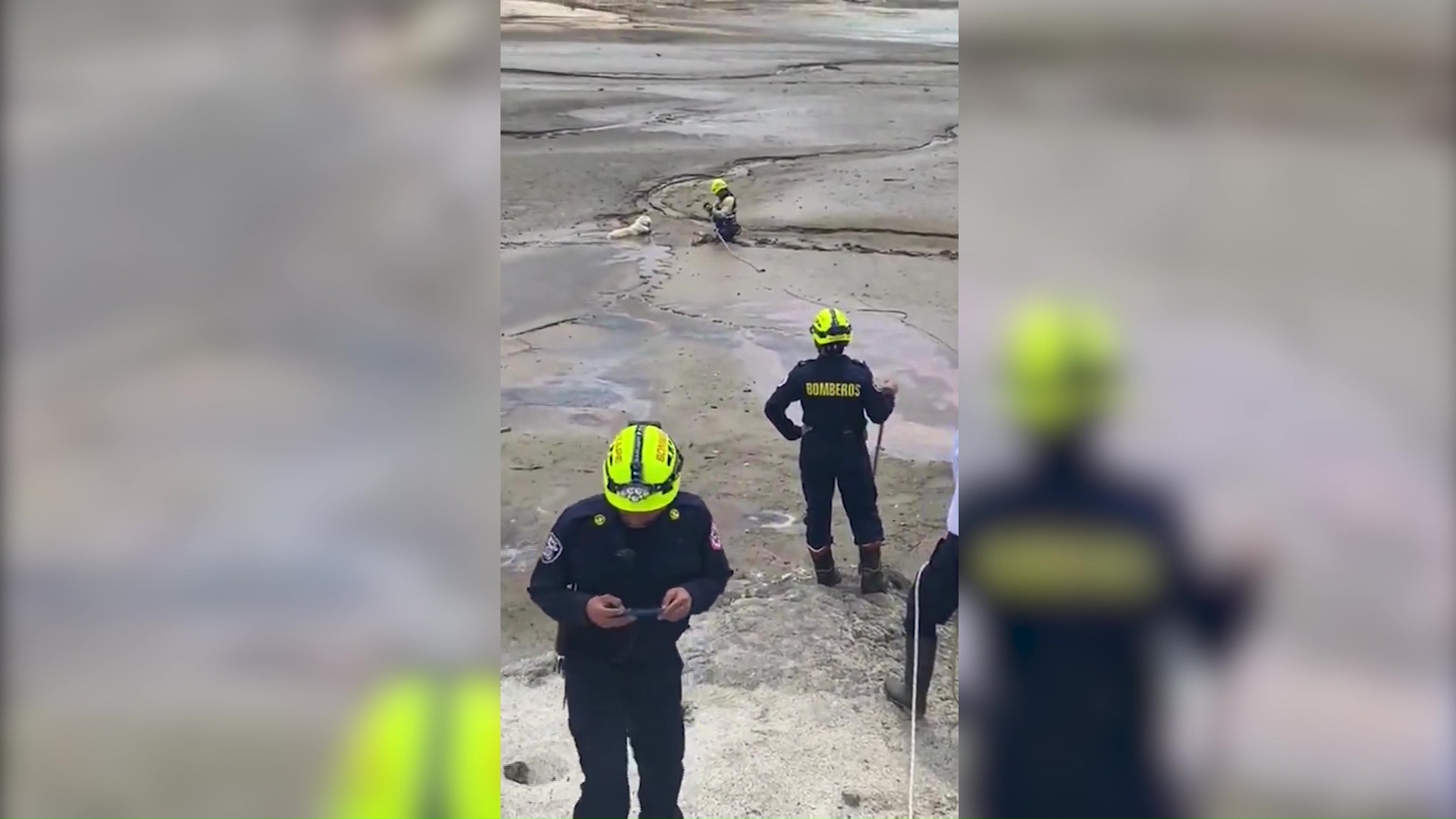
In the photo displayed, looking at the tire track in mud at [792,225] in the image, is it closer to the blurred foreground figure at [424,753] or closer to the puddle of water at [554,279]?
the puddle of water at [554,279]

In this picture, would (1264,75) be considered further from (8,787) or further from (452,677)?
(8,787)

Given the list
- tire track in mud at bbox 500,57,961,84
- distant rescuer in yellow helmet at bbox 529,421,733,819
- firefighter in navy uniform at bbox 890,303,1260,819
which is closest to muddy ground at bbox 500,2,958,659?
tire track in mud at bbox 500,57,961,84

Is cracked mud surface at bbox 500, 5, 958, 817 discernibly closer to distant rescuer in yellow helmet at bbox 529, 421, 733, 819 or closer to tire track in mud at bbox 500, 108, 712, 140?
tire track in mud at bbox 500, 108, 712, 140

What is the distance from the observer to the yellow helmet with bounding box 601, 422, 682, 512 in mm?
1781

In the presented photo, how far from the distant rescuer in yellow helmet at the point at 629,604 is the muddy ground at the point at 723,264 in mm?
497

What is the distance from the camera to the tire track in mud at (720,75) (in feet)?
8.00

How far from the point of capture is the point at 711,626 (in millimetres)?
2236

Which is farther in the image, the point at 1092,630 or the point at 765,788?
the point at 765,788

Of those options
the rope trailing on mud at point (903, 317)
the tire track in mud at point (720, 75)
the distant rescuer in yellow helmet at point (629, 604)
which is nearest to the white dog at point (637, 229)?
the tire track in mud at point (720, 75)

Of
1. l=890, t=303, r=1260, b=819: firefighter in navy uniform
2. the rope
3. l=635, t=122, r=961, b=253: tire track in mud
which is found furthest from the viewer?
l=635, t=122, r=961, b=253: tire track in mud

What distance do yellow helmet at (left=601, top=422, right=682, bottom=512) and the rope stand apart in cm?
69

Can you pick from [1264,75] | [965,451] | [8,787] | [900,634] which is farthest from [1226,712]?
[8,787]

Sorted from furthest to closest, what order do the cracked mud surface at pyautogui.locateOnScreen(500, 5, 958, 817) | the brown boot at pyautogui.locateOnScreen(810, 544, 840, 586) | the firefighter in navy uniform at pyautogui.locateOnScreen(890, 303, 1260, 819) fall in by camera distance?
the brown boot at pyautogui.locateOnScreen(810, 544, 840, 586), the cracked mud surface at pyautogui.locateOnScreen(500, 5, 958, 817), the firefighter in navy uniform at pyautogui.locateOnScreen(890, 303, 1260, 819)

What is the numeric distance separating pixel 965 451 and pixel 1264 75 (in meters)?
0.80
